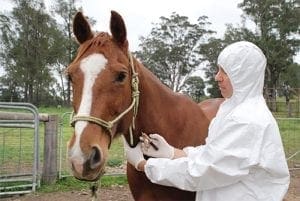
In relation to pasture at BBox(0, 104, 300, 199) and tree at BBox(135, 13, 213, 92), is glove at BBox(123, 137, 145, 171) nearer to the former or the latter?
pasture at BBox(0, 104, 300, 199)

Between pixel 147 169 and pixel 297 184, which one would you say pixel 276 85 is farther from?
pixel 147 169

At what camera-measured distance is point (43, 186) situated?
7.37 m

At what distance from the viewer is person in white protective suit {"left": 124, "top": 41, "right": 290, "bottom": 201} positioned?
2113mm

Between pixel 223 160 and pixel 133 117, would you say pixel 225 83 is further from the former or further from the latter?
pixel 133 117

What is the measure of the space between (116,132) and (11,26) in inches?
2039

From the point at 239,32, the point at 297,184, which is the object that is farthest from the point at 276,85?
the point at 297,184

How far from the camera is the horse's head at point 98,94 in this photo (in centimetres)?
209

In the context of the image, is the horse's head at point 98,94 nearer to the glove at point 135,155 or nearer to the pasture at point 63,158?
the glove at point 135,155

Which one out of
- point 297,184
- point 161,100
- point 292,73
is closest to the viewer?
point 161,100

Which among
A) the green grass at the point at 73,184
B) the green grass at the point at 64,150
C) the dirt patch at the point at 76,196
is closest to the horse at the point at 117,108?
the green grass at the point at 64,150

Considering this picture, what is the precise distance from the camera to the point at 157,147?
259 cm

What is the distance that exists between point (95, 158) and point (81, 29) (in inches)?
29.8

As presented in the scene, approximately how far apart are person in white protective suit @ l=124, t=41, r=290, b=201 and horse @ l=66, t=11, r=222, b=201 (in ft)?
1.18

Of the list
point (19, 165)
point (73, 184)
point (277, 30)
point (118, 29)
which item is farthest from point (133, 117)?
point (277, 30)
